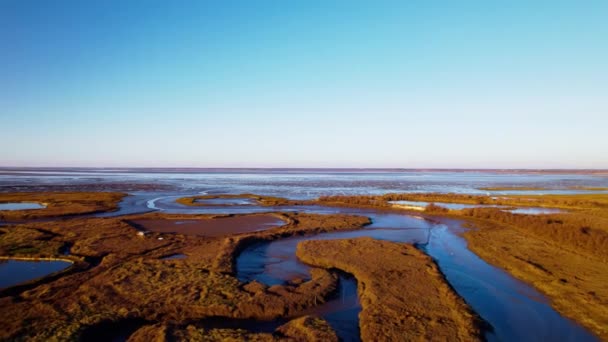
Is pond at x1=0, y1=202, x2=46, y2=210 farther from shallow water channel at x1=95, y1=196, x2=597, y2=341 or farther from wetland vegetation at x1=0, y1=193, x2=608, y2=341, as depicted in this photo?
shallow water channel at x1=95, y1=196, x2=597, y2=341

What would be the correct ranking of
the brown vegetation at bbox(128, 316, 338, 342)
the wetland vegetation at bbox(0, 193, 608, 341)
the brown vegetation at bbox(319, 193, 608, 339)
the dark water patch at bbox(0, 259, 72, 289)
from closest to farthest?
the brown vegetation at bbox(128, 316, 338, 342) → the wetland vegetation at bbox(0, 193, 608, 341) → the brown vegetation at bbox(319, 193, 608, 339) → the dark water patch at bbox(0, 259, 72, 289)

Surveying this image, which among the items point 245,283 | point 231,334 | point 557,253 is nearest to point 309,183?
point 557,253

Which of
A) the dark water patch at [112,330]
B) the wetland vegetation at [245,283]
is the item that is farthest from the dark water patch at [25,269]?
the dark water patch at [112,330]

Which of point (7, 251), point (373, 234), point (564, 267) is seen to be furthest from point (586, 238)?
point (7, 251)

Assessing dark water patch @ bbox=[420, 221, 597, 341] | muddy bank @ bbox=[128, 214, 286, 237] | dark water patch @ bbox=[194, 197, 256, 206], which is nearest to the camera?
dark water patch @ bbox=[420, 221, 597, 341]

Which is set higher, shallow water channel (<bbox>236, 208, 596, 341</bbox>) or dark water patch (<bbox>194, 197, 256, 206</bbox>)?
dark water patch (<bbox>194, 197, 256, 206</bbox>)

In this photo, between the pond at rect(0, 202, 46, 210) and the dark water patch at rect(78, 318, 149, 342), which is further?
the pond at rect(0, 202, 46, 210)

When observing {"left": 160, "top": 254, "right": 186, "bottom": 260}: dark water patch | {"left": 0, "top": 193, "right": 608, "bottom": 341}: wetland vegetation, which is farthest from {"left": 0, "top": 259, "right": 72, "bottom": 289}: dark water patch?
{"left": 160, "top": 254, "right": 186, "bottom": 260}: dark water patch

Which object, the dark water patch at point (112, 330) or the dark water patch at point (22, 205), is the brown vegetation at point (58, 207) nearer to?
the dark water patch at point (22, 205)

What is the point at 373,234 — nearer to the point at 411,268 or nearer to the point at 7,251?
the point at 411,268
